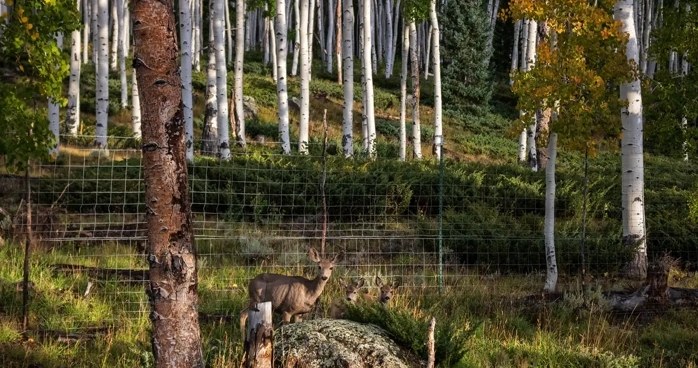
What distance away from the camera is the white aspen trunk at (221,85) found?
1855cm

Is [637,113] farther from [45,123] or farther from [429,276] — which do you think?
[45,123]

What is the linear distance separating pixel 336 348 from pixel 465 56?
37.0 meters

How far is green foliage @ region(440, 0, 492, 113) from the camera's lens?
1626 inches

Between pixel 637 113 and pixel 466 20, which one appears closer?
pixel 637 113

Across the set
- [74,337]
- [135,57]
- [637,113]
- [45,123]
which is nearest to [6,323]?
[74,337]

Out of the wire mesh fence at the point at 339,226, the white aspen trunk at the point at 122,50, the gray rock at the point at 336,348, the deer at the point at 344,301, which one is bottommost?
the gray rock at the point at 336,348

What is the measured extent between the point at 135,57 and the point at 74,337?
3708mm

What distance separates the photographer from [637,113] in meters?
12.2

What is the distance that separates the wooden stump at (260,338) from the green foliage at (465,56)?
3614 centimetres

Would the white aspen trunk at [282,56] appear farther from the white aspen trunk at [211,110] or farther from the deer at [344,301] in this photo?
the deer at [344,301]

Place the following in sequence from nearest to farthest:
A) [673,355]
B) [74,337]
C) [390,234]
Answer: [74,337], [673,355], [390,234]

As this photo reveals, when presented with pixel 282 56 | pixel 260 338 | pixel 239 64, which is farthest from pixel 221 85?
pixel 260 338

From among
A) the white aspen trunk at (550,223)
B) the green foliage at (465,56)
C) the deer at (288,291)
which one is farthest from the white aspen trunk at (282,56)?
the green foliage at (465,56)

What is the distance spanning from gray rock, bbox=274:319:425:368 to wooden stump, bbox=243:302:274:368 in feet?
1.27
